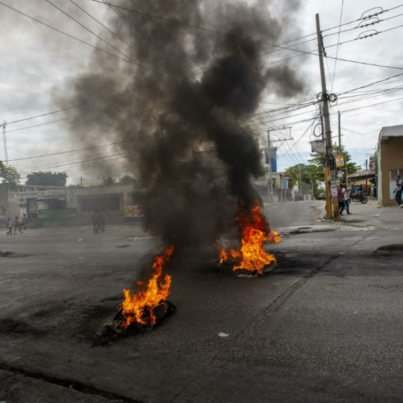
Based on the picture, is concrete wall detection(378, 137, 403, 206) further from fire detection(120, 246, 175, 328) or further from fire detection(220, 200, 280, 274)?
fire detection(120, 246, 175, 328)

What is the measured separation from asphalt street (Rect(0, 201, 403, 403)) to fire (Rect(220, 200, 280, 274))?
0.41 m

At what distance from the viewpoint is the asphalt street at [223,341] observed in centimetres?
273

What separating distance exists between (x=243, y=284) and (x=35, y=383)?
11.5ft

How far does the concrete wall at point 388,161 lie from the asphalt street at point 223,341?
15.4 m

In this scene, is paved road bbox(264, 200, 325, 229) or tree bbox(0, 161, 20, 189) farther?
tree bbox(0, 161, 20, 189)

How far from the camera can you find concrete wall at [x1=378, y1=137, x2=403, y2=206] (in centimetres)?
2019

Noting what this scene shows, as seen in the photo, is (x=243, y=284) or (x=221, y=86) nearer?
(x=243, y=284)

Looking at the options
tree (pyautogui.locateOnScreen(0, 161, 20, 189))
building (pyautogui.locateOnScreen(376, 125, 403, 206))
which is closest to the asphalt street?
building (pyautogui.locateOnScreen(376, 125, 403, 206))

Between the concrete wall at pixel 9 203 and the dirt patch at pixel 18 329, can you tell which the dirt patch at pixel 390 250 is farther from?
the concrete wall at pixel 9 203

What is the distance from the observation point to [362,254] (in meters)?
7.68

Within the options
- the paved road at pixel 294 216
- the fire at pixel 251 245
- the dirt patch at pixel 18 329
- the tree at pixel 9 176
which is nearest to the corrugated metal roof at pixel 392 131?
the paved road at pixel 294 216

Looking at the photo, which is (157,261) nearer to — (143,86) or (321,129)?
(143,86)

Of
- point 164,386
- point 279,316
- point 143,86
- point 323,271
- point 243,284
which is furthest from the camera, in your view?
point 143,86

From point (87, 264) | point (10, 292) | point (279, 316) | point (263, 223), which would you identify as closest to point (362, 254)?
point (263, 223)
